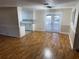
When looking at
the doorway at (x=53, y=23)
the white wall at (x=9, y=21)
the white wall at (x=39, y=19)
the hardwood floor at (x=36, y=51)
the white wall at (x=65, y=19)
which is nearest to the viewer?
the hardwood floor at (x=36, y=51)

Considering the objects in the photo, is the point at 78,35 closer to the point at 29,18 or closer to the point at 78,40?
the point at 78,40

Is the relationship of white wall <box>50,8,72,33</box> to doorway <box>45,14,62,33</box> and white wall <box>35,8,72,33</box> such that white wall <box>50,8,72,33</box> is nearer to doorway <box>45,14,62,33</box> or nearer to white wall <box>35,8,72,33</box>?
white wall <box>35,8,72,33</box>

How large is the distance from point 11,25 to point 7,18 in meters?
0.53

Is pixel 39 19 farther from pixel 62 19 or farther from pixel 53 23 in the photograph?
pixel 62 19

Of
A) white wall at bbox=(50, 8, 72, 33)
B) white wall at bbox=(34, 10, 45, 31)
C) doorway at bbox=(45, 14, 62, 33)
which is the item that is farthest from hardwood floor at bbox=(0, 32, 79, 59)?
white wall at bbox=(34, 10, 45, 31)

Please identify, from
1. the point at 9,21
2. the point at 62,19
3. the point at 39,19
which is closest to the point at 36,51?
the point at 9,21

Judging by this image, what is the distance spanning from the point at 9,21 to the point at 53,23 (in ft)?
12.4

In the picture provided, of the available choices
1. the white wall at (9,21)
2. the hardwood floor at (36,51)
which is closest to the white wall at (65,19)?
the hardwood floor at (36,51)

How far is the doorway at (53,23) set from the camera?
7754 mm

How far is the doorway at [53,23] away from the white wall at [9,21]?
10.2 ft

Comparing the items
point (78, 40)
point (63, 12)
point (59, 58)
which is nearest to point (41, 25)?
point (63, 12)

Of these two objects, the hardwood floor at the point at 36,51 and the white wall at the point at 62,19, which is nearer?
the hardwood floor at the point at 36,51

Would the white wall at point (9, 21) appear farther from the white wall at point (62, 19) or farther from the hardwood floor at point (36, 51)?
the white wall at point (62, 19)

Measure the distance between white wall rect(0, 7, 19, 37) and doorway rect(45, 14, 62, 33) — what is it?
3094 millimetres
